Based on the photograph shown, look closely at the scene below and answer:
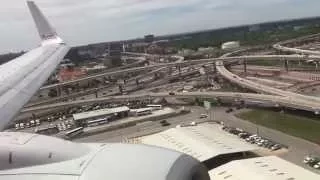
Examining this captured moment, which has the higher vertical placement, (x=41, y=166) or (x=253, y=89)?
(x=41, y=166)

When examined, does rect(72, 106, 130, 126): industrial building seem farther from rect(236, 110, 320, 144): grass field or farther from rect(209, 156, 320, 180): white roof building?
rect(209, 156, 320, 180): white roof building

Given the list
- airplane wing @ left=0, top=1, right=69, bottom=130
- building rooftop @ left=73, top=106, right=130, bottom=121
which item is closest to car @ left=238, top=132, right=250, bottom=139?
building rooftop @ left=73, top=106, right=130, bottom=121

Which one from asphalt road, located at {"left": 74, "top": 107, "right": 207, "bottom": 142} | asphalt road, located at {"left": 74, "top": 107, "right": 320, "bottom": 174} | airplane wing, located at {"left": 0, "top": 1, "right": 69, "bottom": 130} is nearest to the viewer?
airplane wing, located at {"left": 0, "top": 1, "right": 69, "bottom": 130}

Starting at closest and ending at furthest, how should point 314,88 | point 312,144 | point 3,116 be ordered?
point 3,116 < point 312,144 < point 314,88

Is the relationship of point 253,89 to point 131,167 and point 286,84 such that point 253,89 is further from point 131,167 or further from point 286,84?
point 131,167

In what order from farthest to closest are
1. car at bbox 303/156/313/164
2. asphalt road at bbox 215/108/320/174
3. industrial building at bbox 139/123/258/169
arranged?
asphalt road at bbox 215/108/320/174 < industrial building at bbox 139/123/258/169 < car at bbox 303/156/313/164

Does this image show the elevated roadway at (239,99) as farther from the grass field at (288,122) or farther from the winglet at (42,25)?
the winglet at (42,25)

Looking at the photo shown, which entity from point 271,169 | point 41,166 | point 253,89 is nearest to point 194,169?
point 41,166
